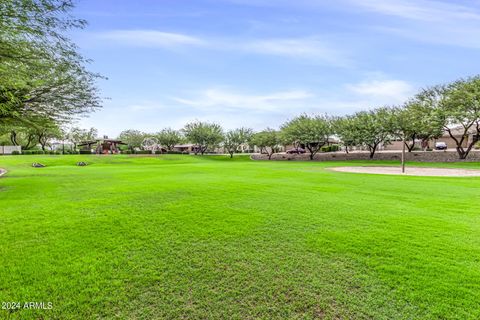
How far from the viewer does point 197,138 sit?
58.2 metres

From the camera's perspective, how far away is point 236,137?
2426 inches

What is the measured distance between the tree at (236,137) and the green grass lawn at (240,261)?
53989mm

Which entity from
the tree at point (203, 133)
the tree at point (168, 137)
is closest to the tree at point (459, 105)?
the tree at point (203, 133)

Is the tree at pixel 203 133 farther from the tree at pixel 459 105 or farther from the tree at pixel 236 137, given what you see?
the tree at pixel 459 105

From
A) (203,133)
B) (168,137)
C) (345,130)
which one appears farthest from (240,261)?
(168,137)

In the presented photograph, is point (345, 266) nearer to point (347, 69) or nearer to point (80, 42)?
point (80, 42)

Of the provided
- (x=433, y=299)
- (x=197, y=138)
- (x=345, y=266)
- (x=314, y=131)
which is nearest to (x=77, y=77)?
(x=345, y=266)

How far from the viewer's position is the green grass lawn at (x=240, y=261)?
3.45 m

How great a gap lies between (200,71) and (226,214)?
906 inches

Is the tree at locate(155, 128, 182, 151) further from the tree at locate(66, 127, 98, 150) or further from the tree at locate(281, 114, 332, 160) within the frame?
the tree at locate(281, 114, 332, 160)

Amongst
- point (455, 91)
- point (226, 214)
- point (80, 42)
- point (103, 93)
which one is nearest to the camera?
point (226, 214)

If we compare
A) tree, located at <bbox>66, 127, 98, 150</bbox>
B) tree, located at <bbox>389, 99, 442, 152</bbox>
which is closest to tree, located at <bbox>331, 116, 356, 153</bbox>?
tree, located at <bbox>389, 99, 442, 152</bbox>

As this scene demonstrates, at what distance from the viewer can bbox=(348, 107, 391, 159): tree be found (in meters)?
40.5

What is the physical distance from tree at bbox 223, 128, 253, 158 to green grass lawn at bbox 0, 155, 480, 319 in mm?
53989
